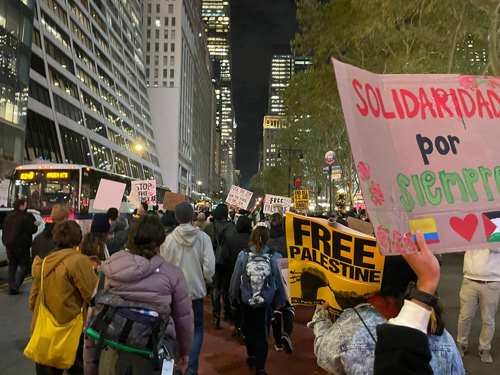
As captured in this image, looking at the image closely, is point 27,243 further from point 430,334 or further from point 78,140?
point 78,140

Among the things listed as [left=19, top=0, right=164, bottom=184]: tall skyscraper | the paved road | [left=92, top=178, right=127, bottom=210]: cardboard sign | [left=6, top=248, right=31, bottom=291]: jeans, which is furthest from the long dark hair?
[left=19, top=0, right=164, bottom=184]: tall skyscraper

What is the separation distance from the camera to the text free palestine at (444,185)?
70.2 inches

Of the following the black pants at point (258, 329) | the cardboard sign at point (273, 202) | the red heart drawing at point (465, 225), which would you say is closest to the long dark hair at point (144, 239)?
the red heart drawing at point (465, 225)

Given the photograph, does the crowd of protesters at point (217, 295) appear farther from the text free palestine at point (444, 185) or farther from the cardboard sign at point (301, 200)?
the cardboard sign at point (301, 200)

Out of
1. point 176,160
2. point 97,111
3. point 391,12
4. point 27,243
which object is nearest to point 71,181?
point 27,243

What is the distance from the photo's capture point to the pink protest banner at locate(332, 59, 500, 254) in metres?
1.70

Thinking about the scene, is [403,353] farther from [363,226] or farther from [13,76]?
[13,76]

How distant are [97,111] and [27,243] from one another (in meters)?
47.2

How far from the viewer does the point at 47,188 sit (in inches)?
669

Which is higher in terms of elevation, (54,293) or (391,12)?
(391,12)

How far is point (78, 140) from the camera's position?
43.9m

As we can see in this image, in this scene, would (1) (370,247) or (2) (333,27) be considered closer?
(1) (370,247)

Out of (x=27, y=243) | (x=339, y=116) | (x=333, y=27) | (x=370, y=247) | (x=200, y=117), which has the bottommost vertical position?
(x=27, y=243)

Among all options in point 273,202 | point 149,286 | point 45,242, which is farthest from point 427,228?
point 273,202
